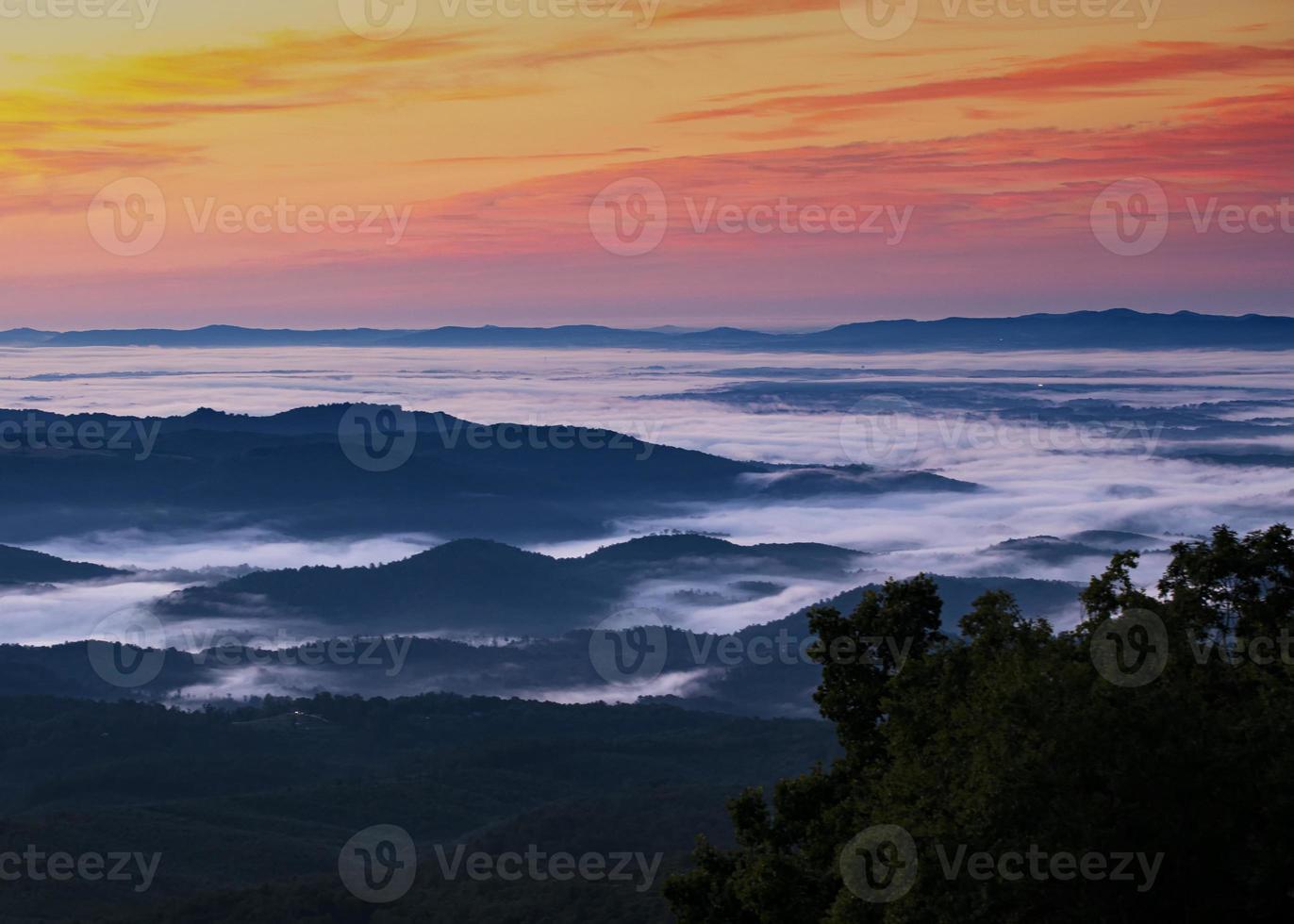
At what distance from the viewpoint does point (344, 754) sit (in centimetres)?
13462

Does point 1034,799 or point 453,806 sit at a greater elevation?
point 1034,799

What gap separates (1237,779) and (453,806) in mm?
90829

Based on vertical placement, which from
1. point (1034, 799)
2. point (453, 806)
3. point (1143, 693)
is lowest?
point (453, 806)

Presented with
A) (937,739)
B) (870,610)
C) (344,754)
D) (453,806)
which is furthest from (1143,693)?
(344,754)

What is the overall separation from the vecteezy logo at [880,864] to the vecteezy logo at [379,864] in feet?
171

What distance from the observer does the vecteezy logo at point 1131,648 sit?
2228 cm

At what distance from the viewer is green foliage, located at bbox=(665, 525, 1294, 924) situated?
20.0 m

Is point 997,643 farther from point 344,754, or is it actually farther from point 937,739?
point 344,754
